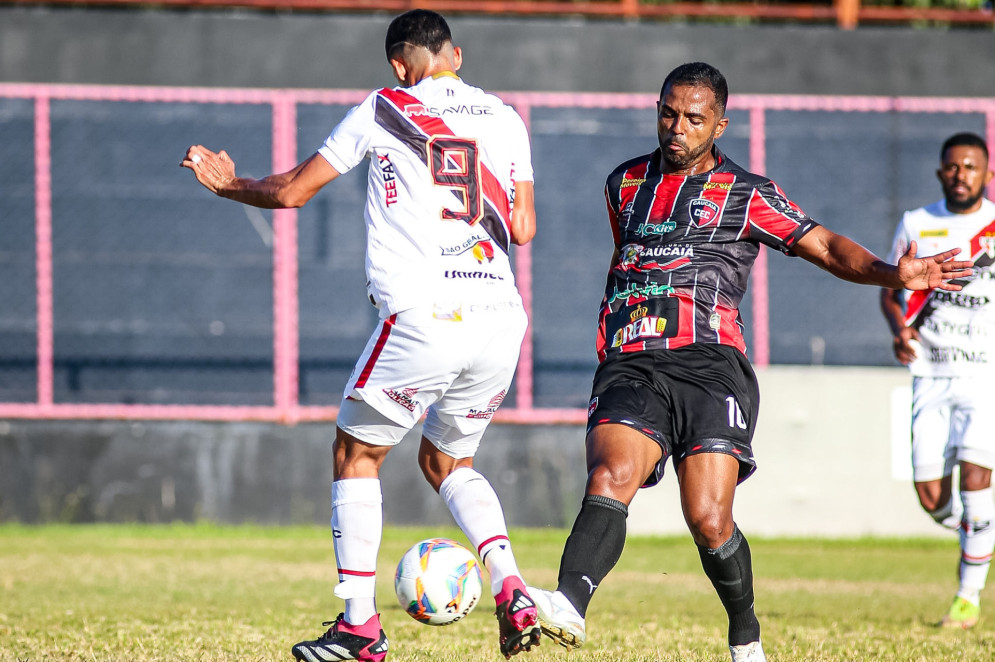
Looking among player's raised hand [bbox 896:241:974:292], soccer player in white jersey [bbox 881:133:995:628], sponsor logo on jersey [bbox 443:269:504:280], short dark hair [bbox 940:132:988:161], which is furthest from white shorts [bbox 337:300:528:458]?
short dark hair [bbox 940:132:988:161]

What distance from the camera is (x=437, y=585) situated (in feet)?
15.2

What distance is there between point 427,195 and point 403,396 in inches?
28.8

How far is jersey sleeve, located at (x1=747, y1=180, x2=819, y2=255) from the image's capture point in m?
4.69

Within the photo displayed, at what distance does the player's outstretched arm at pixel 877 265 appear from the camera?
14.5 feet

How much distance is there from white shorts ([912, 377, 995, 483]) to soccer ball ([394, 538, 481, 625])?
137 inches

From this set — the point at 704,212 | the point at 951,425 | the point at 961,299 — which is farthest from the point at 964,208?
the point at 704,212

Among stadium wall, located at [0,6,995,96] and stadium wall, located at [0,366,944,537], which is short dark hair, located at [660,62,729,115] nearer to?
stadium wall, located at [0,366,944,537]

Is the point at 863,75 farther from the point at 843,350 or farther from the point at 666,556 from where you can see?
the point at 666,556

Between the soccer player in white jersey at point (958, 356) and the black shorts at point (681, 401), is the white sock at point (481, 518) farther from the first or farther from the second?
the soccer player in white jersey at point (958, 356)

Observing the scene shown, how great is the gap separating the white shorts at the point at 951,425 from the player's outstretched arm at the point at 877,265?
255 centimetres

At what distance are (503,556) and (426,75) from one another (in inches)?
71.6

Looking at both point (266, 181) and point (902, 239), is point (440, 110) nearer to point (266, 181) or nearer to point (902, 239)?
point (266, 181)

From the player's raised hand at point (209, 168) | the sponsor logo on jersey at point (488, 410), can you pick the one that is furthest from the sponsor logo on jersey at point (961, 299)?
the player's raised hand at point (209, 168)

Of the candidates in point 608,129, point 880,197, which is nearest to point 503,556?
point 608,129
